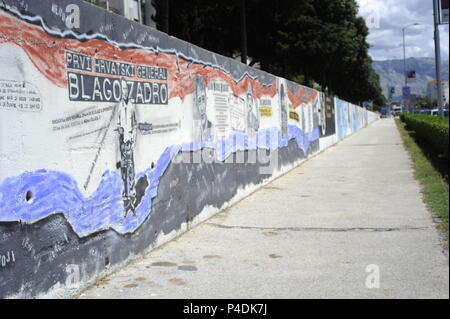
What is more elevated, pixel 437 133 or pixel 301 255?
pixel 437 133

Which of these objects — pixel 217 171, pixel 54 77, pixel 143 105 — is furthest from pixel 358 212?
pixel 54 77

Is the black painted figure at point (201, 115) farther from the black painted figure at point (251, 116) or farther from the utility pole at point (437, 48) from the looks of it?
the utility pole at point (437, 48)

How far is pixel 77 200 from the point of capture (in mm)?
4359

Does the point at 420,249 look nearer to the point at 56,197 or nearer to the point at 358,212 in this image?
the point at 358,212

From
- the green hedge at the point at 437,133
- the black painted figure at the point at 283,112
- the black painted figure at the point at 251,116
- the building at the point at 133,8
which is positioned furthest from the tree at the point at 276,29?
the black painted figure at the point at 251,116

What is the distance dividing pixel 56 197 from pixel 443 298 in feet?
9.65

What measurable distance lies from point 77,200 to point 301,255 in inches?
90.3

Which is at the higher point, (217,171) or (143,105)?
(143,105)

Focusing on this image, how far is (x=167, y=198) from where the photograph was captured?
6.11 m

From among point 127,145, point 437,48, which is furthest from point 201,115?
point 437,48

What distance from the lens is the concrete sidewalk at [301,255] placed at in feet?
14.3

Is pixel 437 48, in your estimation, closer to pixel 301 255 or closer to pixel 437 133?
pixel 437 133

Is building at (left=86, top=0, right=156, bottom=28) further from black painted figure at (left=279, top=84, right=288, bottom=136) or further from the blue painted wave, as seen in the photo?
the blue painted wave
